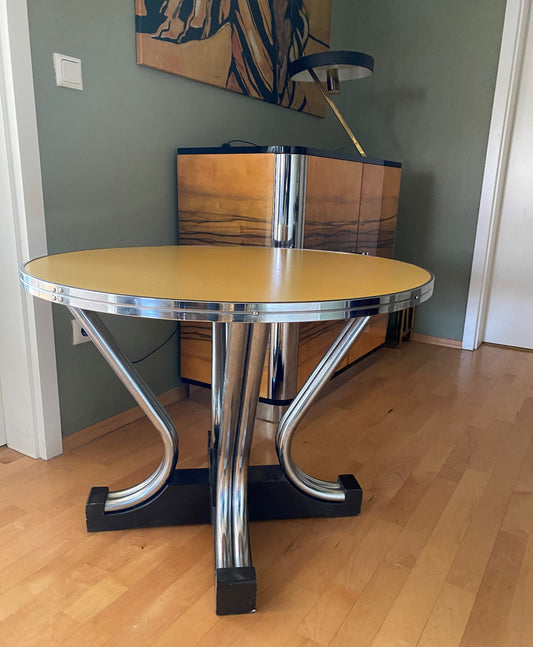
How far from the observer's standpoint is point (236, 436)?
1.25m

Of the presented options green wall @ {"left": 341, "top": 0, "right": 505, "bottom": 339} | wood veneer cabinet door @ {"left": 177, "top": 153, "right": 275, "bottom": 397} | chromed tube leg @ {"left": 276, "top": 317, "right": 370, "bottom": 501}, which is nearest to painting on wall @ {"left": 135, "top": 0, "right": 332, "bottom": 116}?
wood veneer cabinet door @ {"left": 177, "top": 153, "right": 275, "bottom": 397}

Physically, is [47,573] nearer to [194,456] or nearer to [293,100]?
[194,456]

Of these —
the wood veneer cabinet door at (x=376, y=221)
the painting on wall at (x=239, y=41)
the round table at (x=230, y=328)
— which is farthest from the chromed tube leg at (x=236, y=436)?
the painting on wall at (x=239, y=41)

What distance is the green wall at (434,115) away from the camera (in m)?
2.78

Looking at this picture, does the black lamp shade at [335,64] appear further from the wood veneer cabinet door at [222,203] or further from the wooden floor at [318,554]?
the wooden floor at [318,554]

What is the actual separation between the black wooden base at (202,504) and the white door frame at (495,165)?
188 cm

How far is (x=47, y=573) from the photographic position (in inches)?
47.4

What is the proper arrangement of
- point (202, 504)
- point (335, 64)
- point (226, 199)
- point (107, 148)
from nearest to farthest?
1. point (202, 504)
2. point (107, 148)
3. point (226, 199)
4. point (335, 64)

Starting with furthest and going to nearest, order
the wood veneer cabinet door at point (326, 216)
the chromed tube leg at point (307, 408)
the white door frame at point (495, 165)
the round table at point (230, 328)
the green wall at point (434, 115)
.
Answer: the green wall at point (434, 115)
the white door frame at point (495, 165)
the wood veneer cabinet door at point (326, 216)
the chromed tube leg at point (307, 408)
the round table at point (230, 328)

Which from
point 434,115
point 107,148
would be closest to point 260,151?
point 107,148

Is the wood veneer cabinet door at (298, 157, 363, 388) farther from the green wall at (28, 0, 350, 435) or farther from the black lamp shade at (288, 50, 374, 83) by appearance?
the green wall at (28, 0, 350, 435)

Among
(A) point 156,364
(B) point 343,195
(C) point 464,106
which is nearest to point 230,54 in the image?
(B) point 343,195

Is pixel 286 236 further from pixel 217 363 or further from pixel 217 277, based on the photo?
pixel 217 277

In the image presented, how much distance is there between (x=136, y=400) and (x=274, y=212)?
866mm
